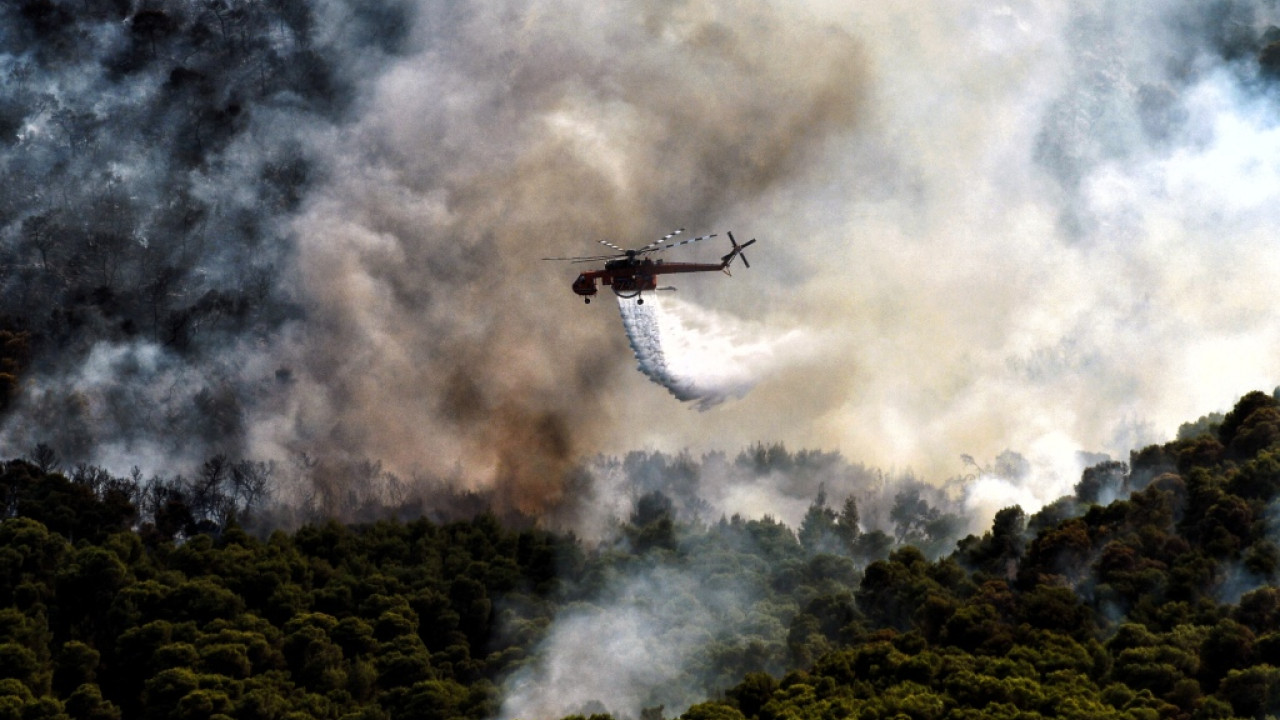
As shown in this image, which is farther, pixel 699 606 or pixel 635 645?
pixel 699 606

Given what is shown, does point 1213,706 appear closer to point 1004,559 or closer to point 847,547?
point 1004,559

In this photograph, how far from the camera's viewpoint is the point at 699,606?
6353 inches

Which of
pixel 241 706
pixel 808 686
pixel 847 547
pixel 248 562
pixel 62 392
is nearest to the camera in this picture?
pixel 808 686

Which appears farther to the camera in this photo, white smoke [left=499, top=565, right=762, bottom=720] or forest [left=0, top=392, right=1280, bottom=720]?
white smoke [left=499, top=565, right=762, bottom=720]

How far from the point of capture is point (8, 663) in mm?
141250

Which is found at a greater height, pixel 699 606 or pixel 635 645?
pixel 699 606

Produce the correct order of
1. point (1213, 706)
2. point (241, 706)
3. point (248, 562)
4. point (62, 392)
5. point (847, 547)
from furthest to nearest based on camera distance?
point (62, 392) → point (847, 547) → point (248, 562) → point (241, 706) → point (1213, 706)

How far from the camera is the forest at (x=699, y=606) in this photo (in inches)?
5037

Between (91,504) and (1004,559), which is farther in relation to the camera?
(91,504)

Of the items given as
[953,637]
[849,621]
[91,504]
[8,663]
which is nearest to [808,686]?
[953,637]

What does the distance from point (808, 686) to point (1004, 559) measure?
25.7 metres

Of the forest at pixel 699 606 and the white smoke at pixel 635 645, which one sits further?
the white smoke at pixel 635 645

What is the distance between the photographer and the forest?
127938mm

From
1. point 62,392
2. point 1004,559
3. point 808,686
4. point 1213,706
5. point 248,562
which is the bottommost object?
point 1213,706
